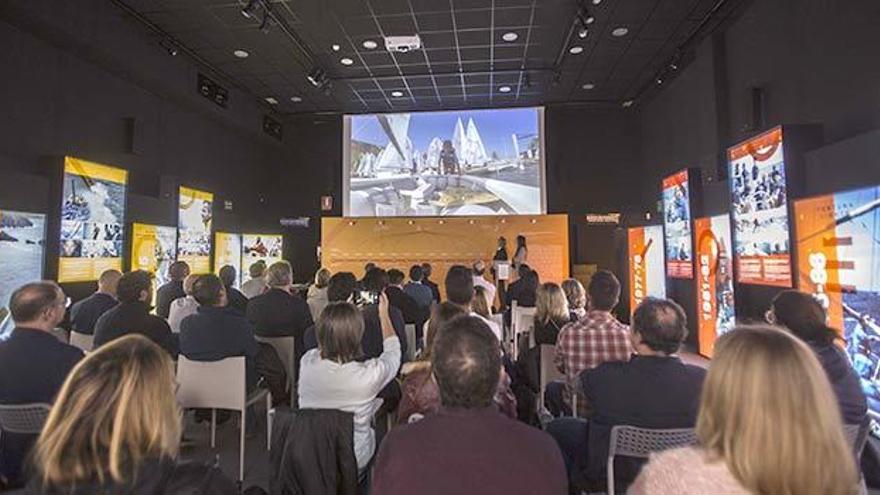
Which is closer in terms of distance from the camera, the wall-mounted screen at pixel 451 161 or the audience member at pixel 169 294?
the audience member at pixel 169 294

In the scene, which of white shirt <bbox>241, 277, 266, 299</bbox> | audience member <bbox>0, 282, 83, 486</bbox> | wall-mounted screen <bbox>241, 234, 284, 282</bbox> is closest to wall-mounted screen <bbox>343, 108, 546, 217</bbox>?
wall-mounted screen <bbox>241, 234, 284, 282</bbox>

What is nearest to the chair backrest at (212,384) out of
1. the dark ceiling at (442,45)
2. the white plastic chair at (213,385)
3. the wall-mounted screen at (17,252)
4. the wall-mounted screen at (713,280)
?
the white plastic chair at (213,385)

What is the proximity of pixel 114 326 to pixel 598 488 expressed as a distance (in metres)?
3.23

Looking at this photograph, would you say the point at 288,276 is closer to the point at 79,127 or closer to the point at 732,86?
the point at 79,127

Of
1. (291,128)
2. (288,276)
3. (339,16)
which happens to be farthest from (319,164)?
(288,276)

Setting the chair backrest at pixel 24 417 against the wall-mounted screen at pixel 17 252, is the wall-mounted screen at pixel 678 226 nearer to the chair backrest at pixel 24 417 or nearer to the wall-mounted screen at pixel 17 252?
the chair backrest at pixel 24 417

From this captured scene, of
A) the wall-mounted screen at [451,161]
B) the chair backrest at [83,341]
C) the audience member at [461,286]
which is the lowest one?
the chair backrest at [83,341]

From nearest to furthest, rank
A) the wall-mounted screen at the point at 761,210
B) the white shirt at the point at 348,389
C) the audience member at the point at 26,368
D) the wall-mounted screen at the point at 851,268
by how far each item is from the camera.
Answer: the audience member at the point at 26,368
the white shirt at the point at 348,389
the wall-mounted screen at the point at 851,268
the wall-mounted screen at the point at 761,210

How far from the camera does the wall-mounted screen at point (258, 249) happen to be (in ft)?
31.6

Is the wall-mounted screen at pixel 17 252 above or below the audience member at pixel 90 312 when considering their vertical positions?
above

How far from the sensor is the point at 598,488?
2.18 m

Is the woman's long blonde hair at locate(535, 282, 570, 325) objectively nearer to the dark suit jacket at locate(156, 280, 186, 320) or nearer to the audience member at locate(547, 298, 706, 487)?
the audience member at locate(547, 298, 706, 487)

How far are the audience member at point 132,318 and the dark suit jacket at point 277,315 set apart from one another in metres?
0.84

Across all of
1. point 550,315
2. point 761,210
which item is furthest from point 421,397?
point 761,210
